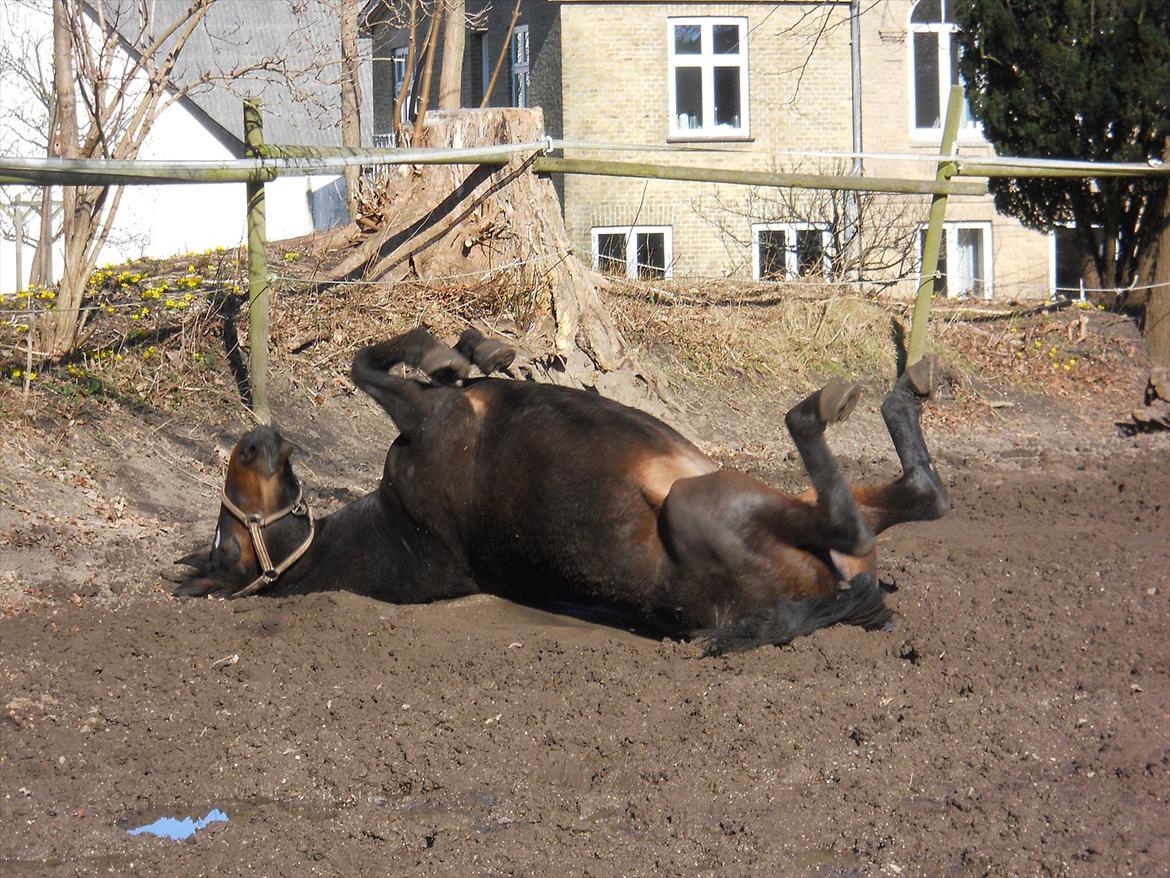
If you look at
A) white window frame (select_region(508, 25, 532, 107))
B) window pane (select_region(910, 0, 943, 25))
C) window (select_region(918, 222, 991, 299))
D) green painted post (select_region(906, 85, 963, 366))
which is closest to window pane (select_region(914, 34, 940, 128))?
window pane (select_region(910, 0, 943, 25))

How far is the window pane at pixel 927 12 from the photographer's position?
2230 cm

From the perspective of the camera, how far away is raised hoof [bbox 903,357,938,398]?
4.88 m

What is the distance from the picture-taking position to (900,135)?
72.7 feet

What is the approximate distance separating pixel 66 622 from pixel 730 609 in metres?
2.55

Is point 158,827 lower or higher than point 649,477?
lower

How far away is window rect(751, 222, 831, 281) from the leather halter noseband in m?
7.28

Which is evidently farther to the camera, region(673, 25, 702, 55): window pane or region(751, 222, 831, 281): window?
region(673, 25, 702, 55): window pane

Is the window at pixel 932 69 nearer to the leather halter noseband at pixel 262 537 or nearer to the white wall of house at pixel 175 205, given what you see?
the white wall of house at pixel 175 205

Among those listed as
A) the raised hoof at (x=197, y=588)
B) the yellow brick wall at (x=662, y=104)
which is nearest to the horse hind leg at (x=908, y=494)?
the raised hoof at (x=197, y=588)

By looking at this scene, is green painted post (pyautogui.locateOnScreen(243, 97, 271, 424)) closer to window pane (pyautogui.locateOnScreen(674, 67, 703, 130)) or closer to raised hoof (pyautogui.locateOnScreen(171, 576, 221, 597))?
raised hoof (pyautogui.locateOnScreen(171, 576, 221, 597))

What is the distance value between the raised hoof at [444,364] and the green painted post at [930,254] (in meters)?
6.19

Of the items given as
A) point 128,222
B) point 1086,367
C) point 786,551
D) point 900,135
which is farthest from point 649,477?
point 128,222

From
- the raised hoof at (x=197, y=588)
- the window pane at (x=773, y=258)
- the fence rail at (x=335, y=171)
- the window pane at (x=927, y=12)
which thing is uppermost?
the window pane at (x=927, y=12)

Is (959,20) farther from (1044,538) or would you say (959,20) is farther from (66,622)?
(66,622)
